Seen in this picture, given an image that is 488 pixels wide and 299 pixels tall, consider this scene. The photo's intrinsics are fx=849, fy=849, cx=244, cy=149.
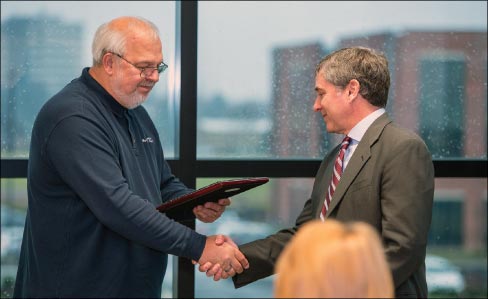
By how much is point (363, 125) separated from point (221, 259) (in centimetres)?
67

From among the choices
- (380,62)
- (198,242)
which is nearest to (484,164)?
(380,62)

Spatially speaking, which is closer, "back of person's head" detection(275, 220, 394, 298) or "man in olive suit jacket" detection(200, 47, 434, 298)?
"back of person's head" detection(275, 220, 394, 298)

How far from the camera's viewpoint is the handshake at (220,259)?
9.41 ft

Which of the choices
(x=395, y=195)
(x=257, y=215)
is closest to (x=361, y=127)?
(x=395, y=195)

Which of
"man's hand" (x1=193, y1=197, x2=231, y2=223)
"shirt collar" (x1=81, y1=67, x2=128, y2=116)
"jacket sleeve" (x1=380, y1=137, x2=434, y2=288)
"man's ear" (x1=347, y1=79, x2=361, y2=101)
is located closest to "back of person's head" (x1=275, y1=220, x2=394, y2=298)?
"jacket sleeve" (x1=380, y1=137, x2=434, y2=288)

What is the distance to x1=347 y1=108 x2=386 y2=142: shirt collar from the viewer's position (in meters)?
2.82

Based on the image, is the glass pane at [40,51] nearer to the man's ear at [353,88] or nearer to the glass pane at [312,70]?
the glass pane at [312,70]

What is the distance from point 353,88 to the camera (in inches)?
110

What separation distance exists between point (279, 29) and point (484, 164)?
3.87 feet

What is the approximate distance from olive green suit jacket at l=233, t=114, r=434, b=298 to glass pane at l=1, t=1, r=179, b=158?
57.2 inches

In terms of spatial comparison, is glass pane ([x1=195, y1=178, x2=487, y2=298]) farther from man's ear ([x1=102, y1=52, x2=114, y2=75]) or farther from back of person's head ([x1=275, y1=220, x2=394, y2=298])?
back of person's head ([x1=275, y1=220, x2=394, y2=298])

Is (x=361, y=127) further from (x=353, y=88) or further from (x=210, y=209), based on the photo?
(x=210, y=209)

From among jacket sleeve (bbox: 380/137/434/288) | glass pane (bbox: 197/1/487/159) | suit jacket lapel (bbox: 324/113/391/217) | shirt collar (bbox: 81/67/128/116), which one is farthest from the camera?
glass pane (bbox: 197/1/487/159)

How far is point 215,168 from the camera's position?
155 inches
